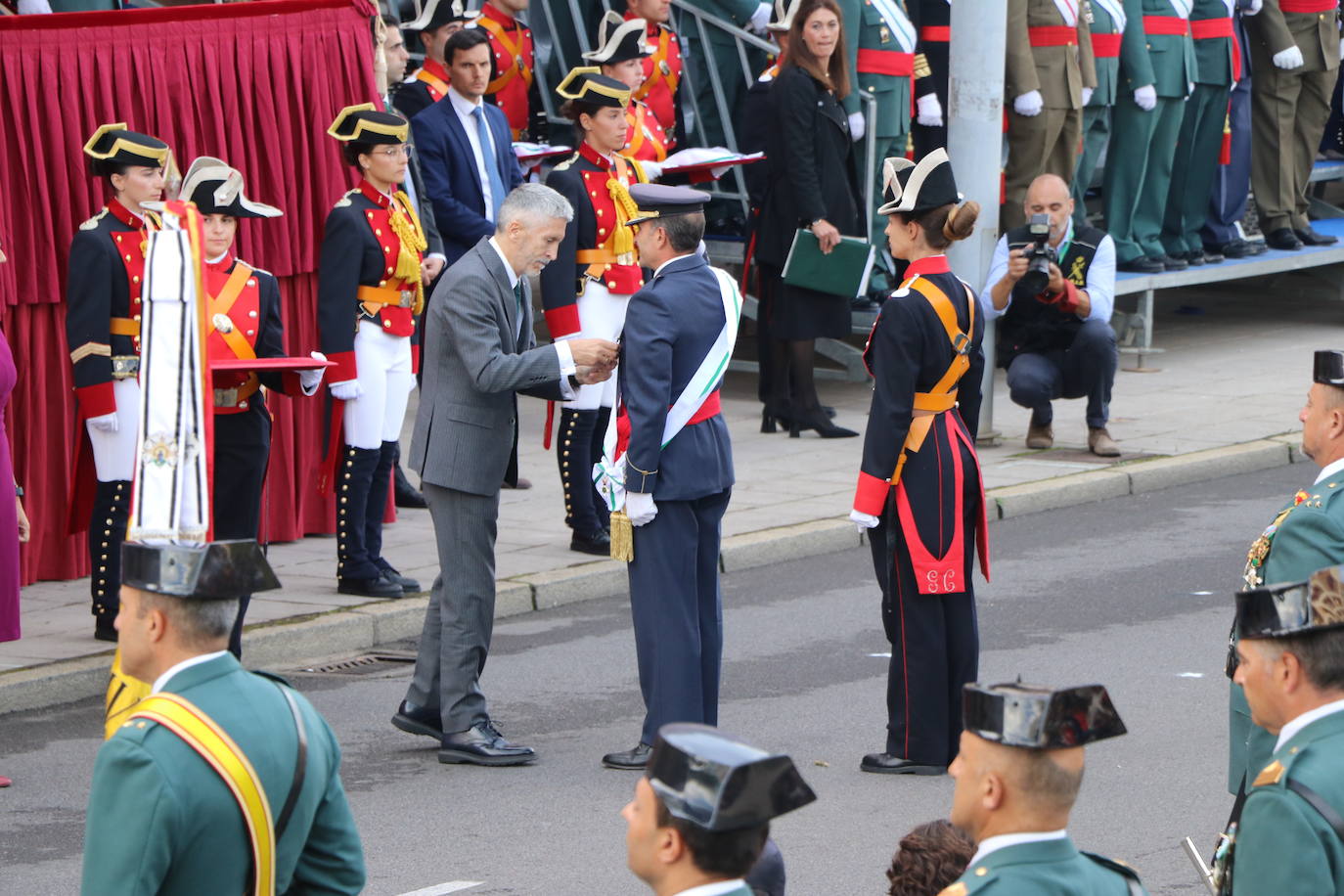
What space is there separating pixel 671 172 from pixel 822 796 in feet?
18.8

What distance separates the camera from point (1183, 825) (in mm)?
6633

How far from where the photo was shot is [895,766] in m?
7.29

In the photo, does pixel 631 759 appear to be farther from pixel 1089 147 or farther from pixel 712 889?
pixel 1089 147

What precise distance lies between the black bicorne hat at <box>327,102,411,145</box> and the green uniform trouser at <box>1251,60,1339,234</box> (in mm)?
9935

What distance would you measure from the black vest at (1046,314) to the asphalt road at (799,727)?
181cm

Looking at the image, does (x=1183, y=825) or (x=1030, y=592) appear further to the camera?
(x=1030, y=592)

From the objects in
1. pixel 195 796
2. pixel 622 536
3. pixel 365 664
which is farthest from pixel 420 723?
pixel 195 796

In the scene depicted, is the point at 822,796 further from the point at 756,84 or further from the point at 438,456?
the point at 756,84

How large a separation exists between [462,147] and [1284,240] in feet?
28.8

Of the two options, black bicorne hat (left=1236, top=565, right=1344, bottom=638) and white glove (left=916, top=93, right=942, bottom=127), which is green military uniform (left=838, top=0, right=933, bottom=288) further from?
Answer: black bicorne hat (left=1236, top=565, right=1344, bottom=638)

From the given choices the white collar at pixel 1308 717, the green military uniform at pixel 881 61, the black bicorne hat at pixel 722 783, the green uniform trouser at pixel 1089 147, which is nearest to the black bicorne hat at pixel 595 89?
the green military uniform at pixel 881 61

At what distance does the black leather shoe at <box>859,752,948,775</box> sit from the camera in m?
Result: 7.30

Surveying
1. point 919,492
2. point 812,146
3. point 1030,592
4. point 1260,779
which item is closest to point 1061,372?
point 812,146

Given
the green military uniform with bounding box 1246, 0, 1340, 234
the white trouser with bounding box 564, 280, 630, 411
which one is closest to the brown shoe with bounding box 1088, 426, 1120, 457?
the white trouser with bounding box 564, 280, 630, 411
